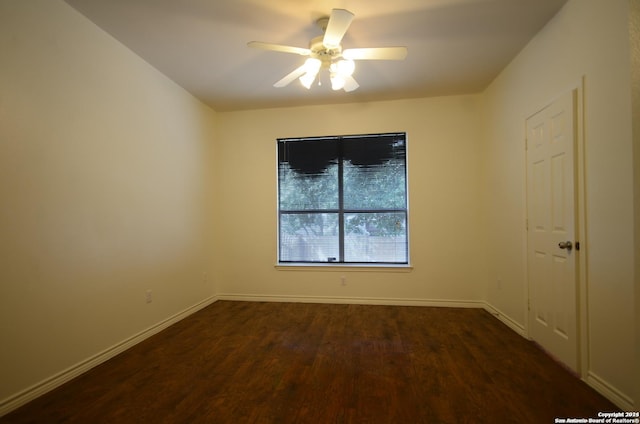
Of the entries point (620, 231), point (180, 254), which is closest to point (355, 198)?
point (180, 254)

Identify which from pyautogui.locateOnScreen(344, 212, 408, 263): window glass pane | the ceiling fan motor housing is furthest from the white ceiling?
pyautogui.locateOnScreen(344, 212, 408, 263): window glass pane

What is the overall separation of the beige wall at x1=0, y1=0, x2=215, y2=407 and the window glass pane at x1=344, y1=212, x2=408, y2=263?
2175 mm

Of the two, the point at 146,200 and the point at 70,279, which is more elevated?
the point at 146,200

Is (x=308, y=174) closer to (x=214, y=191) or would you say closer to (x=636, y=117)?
(x=214, y=191)

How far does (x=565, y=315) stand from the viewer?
209 centimetres

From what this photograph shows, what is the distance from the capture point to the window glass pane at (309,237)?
3941 millimetres

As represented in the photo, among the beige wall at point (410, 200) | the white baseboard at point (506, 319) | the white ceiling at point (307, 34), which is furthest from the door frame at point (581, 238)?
the beige wall at point (410, 200)

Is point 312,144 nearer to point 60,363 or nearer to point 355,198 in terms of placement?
point 355,198

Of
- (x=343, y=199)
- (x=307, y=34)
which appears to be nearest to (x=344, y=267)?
(x=343, y=199)

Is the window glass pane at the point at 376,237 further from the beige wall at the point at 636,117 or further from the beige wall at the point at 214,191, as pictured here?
the beige wall at the point at 636,117

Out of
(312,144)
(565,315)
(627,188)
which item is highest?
(312,144)

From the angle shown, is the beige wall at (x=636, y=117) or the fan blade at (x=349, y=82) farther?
the fan blade at (x=349, y=82)

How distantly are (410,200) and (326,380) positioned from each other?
2.43m

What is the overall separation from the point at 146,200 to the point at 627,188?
3618 mm
